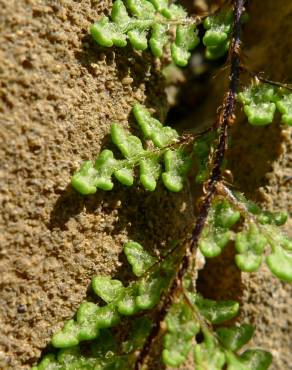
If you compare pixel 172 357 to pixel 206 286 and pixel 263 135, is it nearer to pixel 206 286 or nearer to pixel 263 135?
pixel 206 286

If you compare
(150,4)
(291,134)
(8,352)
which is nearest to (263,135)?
(291,134)

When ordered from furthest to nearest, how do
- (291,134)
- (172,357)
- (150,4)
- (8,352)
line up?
(291,134)
(150,4)
(8,352)
(172,357)

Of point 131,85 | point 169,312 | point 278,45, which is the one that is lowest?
point 169,312

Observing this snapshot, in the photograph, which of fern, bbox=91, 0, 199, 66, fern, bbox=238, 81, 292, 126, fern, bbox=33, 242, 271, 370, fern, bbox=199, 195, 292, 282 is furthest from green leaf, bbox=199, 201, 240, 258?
fern, bbox=91, 0, 199, 66

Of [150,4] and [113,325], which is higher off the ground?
[150,4]

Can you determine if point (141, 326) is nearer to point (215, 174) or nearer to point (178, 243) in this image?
point (178, 243)

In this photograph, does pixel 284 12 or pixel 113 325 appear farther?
pixel 284 12

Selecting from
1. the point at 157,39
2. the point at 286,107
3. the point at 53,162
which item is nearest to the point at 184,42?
the point at 157,39

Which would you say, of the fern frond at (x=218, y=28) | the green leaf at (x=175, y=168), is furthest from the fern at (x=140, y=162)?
the fern frond at (x=218, y=28)
